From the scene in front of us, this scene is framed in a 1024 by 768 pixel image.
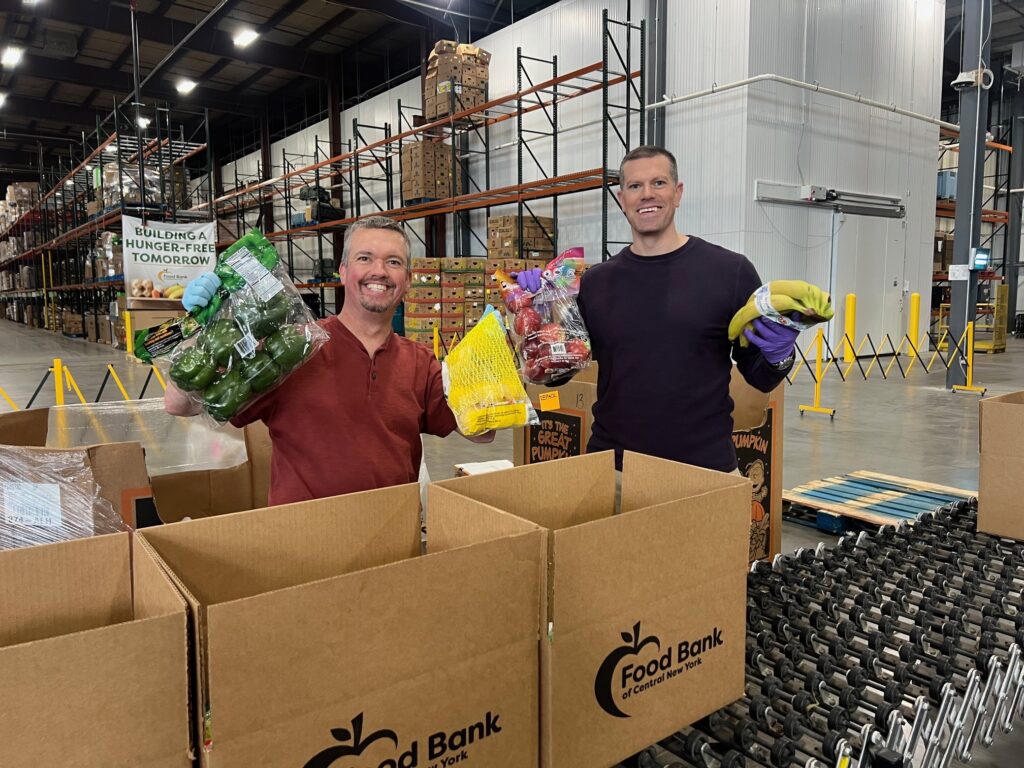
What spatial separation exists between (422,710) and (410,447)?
1165mm

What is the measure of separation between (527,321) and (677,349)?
440mm

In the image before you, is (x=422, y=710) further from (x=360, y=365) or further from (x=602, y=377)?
(x=602, y=377)

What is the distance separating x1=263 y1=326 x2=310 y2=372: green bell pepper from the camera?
1.71 meters

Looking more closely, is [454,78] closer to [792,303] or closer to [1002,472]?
[1002,472]

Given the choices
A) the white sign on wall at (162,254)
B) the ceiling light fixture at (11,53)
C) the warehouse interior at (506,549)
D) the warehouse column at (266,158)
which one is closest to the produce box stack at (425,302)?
the white sign on wall at (162,254)

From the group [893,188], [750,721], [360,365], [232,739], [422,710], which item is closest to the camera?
[232,739]

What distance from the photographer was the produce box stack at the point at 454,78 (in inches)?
496

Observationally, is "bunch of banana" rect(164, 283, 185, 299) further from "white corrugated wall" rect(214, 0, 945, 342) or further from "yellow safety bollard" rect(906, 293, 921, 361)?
"yellow safety bollard" rect(906, 293, 921, 361)

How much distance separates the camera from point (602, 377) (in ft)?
7.26

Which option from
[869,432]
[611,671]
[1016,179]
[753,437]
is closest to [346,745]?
[611,671]

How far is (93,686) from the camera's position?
0.69 meters

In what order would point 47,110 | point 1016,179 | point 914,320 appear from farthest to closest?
point 47,110 → point 1016,179 → point 914,320

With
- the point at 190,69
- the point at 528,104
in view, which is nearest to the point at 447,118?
the point at 528,104

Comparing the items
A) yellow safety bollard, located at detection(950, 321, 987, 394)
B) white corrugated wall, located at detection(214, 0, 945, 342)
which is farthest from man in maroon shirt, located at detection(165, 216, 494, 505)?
white corrugated wall, located at detection(214, 0, 945, 342)
